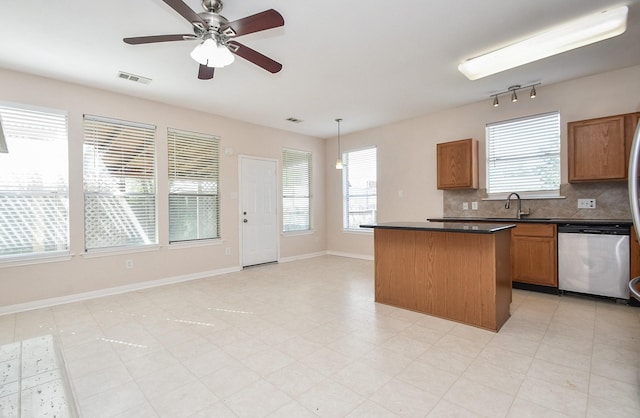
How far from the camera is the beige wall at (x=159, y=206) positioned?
353 centimetres

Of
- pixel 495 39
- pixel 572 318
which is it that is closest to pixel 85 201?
pixel 495 39

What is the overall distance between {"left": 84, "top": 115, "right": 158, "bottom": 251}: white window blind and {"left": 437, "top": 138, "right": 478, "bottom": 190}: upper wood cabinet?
444 centimetres

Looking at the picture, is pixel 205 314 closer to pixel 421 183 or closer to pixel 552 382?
pixel 552 382

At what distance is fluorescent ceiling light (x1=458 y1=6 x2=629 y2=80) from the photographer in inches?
101

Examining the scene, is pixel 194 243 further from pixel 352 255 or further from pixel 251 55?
pixel 251 55

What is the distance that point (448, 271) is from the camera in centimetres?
300

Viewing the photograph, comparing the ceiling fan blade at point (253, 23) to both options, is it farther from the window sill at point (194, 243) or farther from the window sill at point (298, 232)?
the window sill at point (298, 232)

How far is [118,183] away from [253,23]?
326 cm

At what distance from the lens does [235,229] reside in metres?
5.46

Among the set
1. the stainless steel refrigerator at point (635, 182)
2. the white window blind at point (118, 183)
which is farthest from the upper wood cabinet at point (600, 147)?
the white window blind at point (118, 183)

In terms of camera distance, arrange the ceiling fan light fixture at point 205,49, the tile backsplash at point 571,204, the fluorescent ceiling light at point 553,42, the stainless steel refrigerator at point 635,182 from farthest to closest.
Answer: the tile backsplash at point 571,204 → the fluorescent ceiling light at point 553,42 → the ceiling fan light fixture at point 205,49 → the stainless steel refrigerator at point 635,182

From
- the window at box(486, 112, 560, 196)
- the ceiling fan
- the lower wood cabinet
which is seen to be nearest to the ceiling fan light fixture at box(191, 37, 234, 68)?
the ceiling fan

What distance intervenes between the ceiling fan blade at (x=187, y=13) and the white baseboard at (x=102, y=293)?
3.61 m

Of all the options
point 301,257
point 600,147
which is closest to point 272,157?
point 301,257
